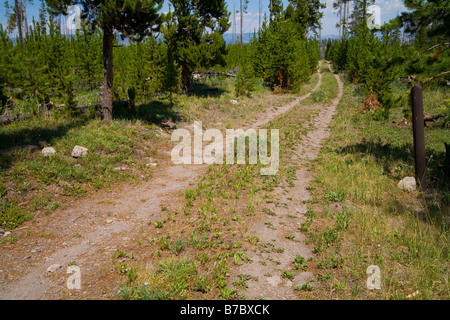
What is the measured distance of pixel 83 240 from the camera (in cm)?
458

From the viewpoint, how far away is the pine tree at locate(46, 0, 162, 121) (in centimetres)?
796

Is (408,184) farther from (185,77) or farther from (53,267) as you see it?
(185,77)

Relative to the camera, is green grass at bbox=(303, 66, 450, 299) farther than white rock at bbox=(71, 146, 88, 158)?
No

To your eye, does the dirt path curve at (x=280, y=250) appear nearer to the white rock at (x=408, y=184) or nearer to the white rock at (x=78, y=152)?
the white rock at (x=408, y=184)

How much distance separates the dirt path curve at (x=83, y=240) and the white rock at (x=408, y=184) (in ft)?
16.8

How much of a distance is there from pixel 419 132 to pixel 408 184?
4.06ft

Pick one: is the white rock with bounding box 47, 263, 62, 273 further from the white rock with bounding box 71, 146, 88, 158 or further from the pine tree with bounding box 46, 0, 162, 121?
the pine tree with bounding box 46, 0, 162, 121

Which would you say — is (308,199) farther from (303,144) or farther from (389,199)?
(303,144)

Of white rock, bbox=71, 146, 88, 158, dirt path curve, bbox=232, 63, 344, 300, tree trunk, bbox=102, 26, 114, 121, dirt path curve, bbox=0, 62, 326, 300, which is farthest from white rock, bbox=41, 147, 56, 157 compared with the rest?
dirt path curve, bbox=232, 63, 344, 300

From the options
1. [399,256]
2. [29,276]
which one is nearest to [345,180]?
[399,256]

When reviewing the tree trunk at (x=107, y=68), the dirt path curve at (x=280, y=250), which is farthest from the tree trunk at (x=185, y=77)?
the dirt path curve at (x=280, y=250)

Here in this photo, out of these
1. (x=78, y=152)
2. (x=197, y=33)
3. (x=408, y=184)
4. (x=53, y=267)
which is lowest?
(x=53, y=267)

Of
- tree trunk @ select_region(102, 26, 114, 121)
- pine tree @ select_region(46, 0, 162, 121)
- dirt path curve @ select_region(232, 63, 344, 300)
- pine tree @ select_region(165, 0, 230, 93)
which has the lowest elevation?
dirt path curve @ select_region(232, 63, 344, 300)

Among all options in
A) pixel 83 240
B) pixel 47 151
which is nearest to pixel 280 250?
pixel 83 240
